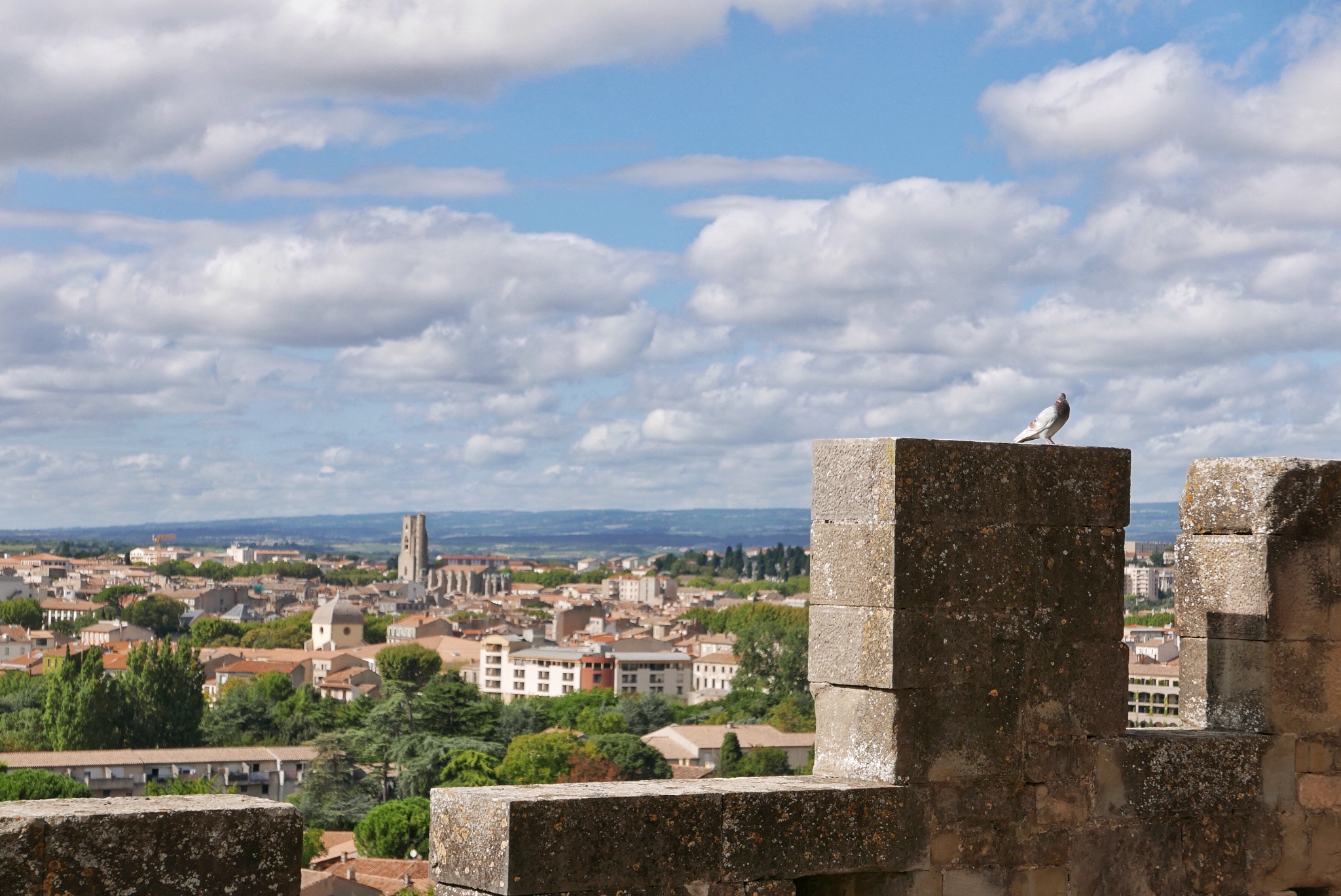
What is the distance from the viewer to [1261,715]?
5.94 m

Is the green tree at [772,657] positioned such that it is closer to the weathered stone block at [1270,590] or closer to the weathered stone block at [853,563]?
the weathered stone block at [1270,590]

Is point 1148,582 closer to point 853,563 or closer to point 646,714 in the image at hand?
point 646,714

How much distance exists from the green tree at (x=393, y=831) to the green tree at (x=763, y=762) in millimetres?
16004

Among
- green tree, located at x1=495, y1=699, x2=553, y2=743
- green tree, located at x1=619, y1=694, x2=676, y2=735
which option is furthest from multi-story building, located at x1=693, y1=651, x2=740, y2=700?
green tree, located at x1=495, y1=699, x2=553, y2=743

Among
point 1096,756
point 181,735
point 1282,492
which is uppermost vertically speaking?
point 1282,492

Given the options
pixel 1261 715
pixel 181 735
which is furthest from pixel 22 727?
pixel 1261 715

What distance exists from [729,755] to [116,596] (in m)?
116

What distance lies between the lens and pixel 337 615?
13788 cm

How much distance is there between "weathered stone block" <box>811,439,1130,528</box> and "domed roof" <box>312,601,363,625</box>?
13671cm

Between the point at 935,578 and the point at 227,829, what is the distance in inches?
91.8

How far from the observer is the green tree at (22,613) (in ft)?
495

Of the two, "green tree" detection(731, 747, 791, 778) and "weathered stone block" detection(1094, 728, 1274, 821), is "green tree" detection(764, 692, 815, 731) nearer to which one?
"green tree" detection(731, 747, 791, 778)

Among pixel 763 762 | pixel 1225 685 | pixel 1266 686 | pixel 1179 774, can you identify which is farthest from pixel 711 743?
pixel 1179 774

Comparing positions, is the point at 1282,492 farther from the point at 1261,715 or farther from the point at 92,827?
the point at 92,827
